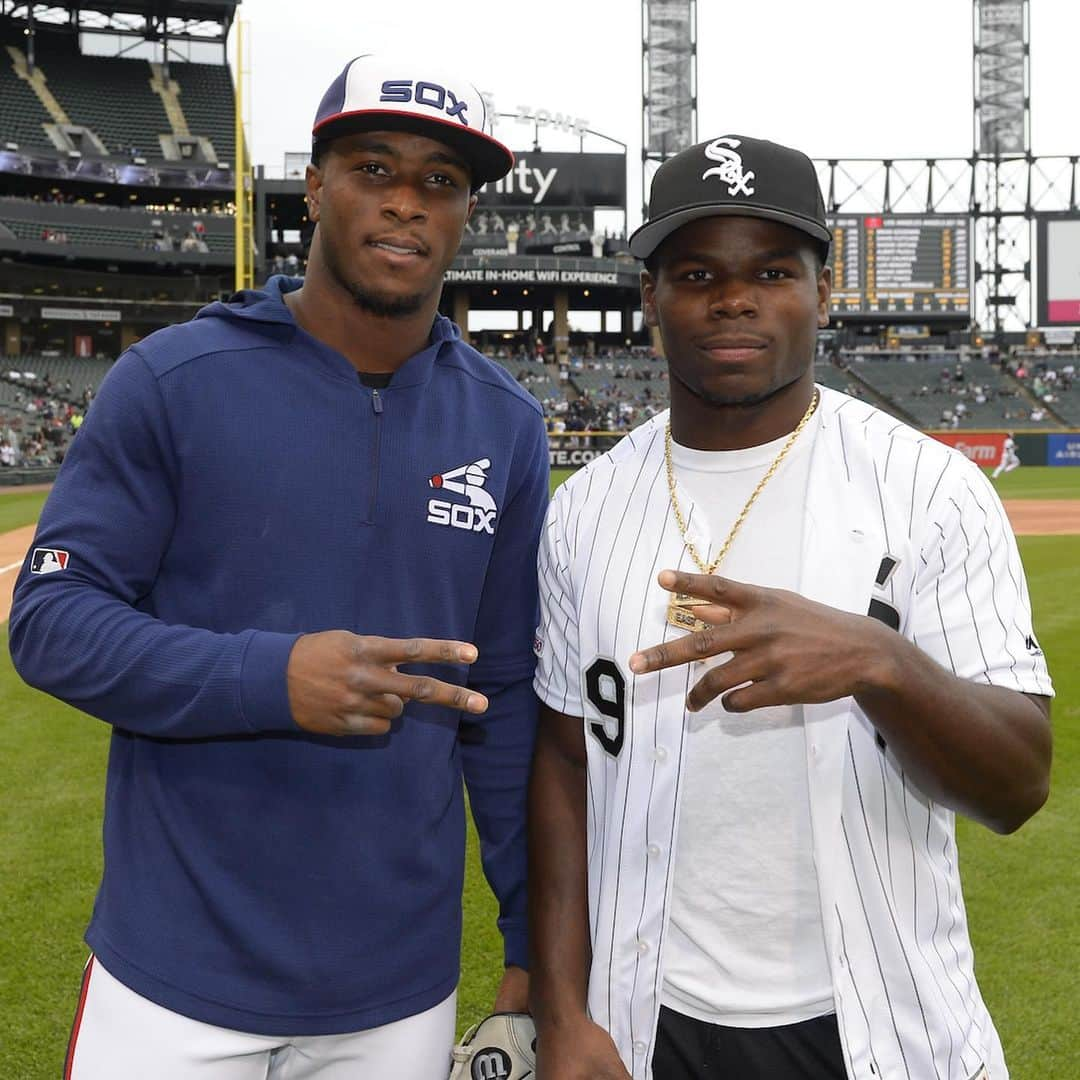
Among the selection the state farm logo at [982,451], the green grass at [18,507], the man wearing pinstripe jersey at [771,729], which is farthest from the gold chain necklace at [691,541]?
the state farm logo at [982,451]

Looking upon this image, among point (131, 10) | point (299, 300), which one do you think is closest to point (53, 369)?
point (131, 10)

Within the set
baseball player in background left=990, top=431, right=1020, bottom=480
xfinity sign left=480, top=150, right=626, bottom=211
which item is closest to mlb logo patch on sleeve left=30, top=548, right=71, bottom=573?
baseball player in background left=990, top=431, right=1020, bottom=480

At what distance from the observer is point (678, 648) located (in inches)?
64.7

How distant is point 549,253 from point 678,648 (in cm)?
5619

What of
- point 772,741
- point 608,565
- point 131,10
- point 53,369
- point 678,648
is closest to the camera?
point 678,648

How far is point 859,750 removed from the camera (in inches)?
77.4

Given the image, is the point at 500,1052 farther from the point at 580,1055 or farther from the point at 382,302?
the point at 382,302

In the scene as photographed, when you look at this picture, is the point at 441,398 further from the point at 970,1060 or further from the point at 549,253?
the point at 549,253

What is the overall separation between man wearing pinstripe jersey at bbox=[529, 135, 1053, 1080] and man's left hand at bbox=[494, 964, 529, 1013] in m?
0.20

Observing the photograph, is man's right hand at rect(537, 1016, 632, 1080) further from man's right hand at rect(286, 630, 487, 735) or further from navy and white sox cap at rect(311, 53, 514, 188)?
navy and white sox cap at rect(311, 53, 514, 188)

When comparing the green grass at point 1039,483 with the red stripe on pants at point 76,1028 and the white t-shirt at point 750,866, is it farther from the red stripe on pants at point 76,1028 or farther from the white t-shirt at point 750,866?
the red stripe on pants at point 76,1028

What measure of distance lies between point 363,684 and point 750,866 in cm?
79

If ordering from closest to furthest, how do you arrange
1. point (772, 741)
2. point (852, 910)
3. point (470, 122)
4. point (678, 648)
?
1. point (678, 648)
2. point (852, 910)
3. point (772, 741)
4. point (470, 122)

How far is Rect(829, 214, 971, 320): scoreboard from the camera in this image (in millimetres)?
52281
